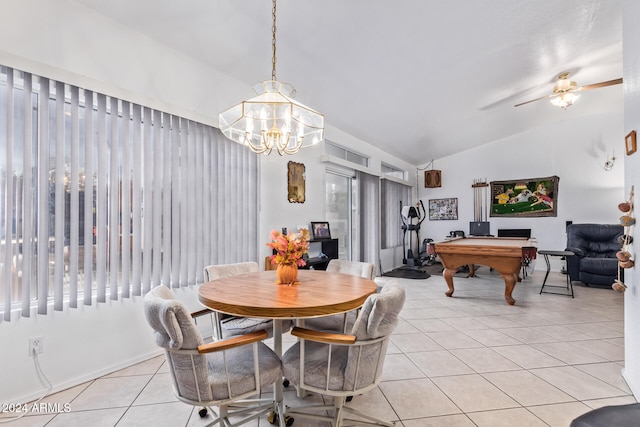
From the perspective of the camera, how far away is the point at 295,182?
4023 millimetres

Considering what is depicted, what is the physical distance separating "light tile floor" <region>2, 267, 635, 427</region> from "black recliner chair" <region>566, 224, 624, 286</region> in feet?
4.72

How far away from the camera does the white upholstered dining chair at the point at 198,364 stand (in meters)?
1.29

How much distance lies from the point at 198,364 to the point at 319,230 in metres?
3.10

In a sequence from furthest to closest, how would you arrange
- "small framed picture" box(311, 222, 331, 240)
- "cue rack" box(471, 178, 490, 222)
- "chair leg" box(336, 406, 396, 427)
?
"cue rack" box(471, 178, 490, 222) < "small framed picture" box(311, 222, 331, 240) < "chair leg" box(336, 406, 396, 427)

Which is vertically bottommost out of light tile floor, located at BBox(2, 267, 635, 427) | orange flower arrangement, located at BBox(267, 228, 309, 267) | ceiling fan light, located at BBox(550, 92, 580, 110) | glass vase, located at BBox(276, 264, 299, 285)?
light tile floor, located at BBox(2, 267, 635, 427)

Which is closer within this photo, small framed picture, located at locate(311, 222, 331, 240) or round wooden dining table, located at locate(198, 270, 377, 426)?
round wooden dining table, located at locate(198, 270, 377, 426)

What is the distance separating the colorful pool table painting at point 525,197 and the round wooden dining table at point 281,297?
6.28m

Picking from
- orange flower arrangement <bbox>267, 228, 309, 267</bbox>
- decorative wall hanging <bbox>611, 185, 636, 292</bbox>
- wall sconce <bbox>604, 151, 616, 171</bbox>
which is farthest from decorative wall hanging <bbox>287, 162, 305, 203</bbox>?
wall sconce <bbox>604, 151, 616, 171</bbox>

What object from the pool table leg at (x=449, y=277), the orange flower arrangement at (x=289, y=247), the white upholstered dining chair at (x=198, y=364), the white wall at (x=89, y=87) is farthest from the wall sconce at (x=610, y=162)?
the white upholstered dining chair at (x=198, y=364)

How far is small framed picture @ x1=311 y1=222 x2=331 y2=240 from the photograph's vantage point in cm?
428

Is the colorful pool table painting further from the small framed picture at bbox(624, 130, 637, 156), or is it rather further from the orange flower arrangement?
the orange flower arrangement

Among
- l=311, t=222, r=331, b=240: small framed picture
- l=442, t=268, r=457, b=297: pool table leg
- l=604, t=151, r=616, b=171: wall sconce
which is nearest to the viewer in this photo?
l=311, t=222, r=331, b=240: small framed picture

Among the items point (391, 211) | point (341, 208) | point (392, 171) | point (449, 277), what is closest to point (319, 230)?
point (341, 208)

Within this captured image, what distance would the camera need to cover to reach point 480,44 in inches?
→ 120
